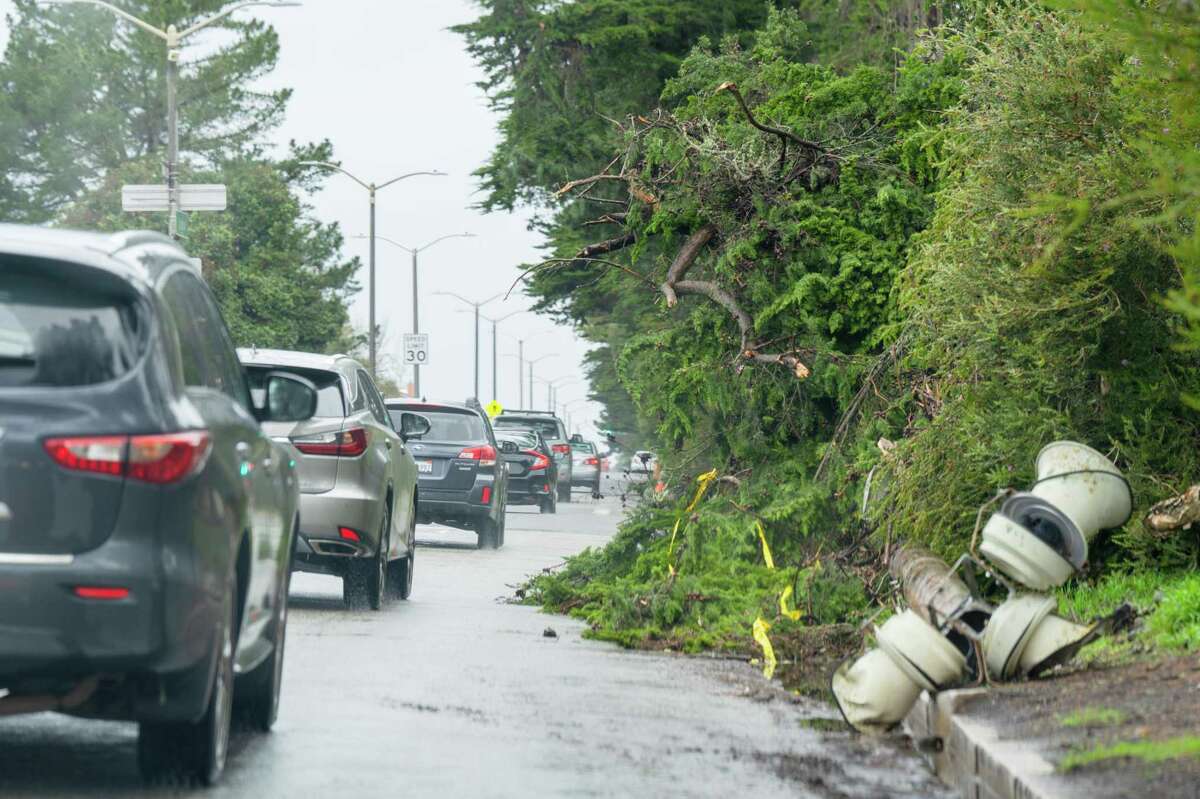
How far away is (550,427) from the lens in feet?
142

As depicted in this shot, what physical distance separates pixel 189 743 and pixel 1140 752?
317cm

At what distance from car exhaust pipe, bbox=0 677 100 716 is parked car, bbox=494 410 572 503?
109 feet

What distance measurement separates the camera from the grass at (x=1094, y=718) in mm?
7449

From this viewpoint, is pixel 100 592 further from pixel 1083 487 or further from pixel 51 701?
pixel 1083 487

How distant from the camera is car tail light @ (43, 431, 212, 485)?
5.86 meters

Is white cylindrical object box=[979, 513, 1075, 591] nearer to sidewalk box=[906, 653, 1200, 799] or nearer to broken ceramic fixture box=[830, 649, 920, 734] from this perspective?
sidewalk box=[906, 653, 1200, 799]

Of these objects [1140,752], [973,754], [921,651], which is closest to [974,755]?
[973,754]

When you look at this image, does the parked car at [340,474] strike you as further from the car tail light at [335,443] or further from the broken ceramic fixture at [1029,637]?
the broken ceramic fixture at [1029,637]

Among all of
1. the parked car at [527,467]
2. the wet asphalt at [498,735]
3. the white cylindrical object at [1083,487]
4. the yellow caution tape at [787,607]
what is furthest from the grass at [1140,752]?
the parked car at [527,467]

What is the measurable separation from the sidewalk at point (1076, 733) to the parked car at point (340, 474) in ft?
18.7

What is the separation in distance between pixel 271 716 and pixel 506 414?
32637mm

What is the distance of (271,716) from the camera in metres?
8.32

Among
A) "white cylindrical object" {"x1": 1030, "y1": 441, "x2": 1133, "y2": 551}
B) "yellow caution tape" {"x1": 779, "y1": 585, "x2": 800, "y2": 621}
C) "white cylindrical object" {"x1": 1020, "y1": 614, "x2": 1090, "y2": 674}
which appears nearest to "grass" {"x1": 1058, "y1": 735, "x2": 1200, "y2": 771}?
"white cylindrical object" {"x1": 1020, "y1": 614, "x2": 1090, "y2": 674}

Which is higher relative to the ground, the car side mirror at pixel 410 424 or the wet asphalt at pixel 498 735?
the car side mirror at pixel 410 424
